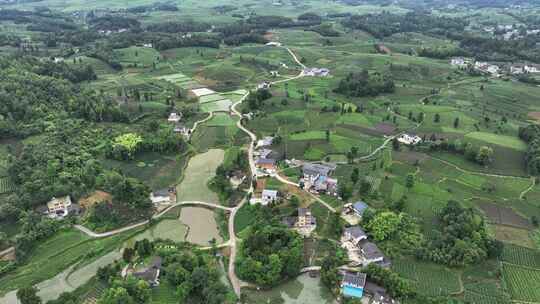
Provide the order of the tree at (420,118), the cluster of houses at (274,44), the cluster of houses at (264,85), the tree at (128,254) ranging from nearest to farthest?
the tree at (128,254) < the tree at (420,118) < the cluster of houses at (264,85) < the cluster of houses at (274,44)

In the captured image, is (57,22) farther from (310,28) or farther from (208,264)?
(208,264)

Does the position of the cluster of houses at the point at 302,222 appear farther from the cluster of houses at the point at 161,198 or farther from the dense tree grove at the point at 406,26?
the dense tree grove at the point at 406,26

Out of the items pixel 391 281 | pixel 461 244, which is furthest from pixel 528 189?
pixel 391 281

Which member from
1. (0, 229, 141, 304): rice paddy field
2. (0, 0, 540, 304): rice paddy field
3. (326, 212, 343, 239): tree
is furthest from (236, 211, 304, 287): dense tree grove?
(0, 229, 141, 304): rice paddy field

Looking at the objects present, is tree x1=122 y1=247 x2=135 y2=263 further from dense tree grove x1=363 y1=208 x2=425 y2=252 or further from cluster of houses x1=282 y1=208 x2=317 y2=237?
dense tree grove x1=363 y1=208 x2=425 y2=252

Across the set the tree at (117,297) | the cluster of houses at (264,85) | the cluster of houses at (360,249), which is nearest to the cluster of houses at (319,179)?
the cluster of houses at (360,249)

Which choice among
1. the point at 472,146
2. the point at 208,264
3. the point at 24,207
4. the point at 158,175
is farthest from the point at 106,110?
the point at 472,146
